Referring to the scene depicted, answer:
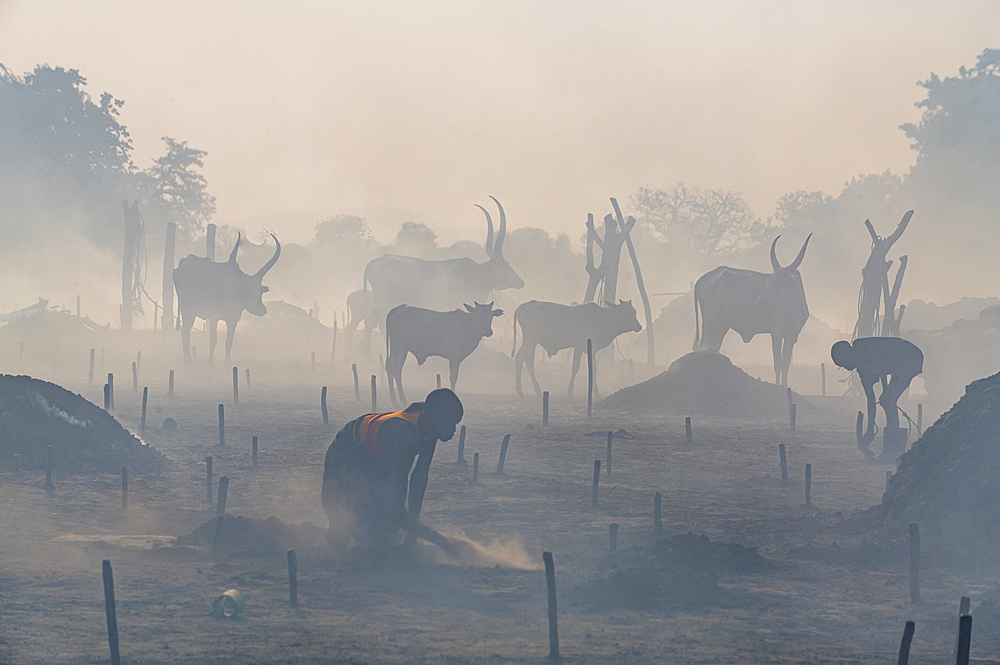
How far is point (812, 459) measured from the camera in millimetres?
13312

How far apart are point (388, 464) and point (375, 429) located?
13.8 inches

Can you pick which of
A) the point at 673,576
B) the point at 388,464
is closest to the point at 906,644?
the point at 673,576

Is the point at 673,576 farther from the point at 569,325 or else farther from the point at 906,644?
the point at 569,325

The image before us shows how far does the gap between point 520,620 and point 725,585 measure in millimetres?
1848

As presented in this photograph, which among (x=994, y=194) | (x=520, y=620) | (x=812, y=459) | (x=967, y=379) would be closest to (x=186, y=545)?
(x=520, y=620)

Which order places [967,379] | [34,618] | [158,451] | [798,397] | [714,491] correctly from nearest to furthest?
[34,618] → [714,491] → [158,451] → [798,397] → [967,379]

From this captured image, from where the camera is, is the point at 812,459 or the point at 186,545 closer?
the point at 186,545

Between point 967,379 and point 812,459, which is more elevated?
point 967,379

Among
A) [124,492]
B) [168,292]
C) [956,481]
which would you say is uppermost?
[168,292]

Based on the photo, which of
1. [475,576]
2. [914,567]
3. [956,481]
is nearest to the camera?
[914,567]

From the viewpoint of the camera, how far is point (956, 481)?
8.98m

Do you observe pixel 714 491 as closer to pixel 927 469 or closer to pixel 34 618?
pixel 927 469

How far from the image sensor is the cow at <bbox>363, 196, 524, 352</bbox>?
27.0 metres

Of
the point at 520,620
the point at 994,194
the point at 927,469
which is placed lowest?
the point at 520,620
